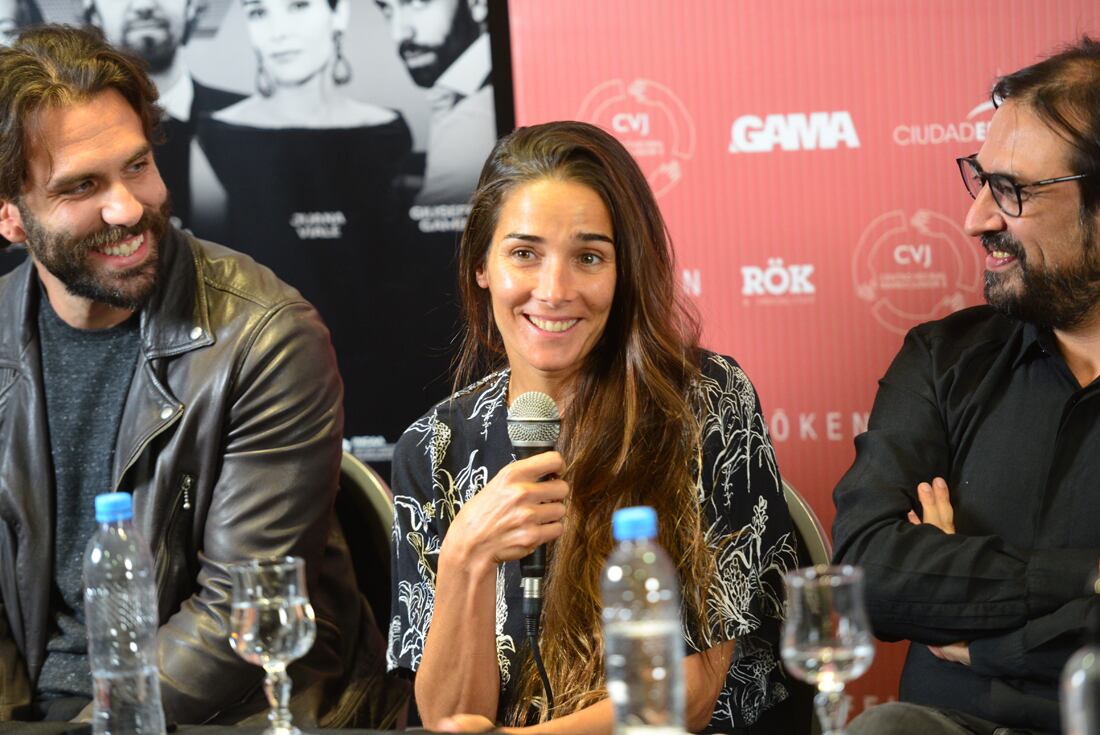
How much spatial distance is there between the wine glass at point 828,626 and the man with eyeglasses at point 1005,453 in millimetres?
748

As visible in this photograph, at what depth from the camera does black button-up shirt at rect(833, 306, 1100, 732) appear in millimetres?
2186

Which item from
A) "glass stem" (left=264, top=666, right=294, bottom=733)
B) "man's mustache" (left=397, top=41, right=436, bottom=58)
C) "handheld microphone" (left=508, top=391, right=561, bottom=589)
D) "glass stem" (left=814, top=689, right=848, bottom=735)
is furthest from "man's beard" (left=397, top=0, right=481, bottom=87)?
"glass stem" (left=814, top=689, right=848, bottom=735)

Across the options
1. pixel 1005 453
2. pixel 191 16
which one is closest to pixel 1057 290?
pixel 1005 453

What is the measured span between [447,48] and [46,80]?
1113 mm

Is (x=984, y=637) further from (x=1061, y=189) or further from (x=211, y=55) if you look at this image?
(x=211, y=55)

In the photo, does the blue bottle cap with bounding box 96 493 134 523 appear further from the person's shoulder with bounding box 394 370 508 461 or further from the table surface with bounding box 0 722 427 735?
the person's shoulder with bounding box 394 370 508 461

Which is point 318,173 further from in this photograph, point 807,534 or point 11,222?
point 807,534

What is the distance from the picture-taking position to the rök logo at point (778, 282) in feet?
10.0

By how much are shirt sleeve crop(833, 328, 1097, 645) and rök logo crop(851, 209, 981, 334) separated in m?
0.55

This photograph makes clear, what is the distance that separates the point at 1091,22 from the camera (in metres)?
2.87

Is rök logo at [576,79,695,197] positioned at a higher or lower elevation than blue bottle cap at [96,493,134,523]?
higher

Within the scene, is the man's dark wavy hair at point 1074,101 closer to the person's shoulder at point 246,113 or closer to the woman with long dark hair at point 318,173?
the woman with long dark hair at point 318,173

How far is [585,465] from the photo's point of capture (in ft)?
7.59

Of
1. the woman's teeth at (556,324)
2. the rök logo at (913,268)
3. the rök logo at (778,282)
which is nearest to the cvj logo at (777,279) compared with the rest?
the rök logo at (778,282)
